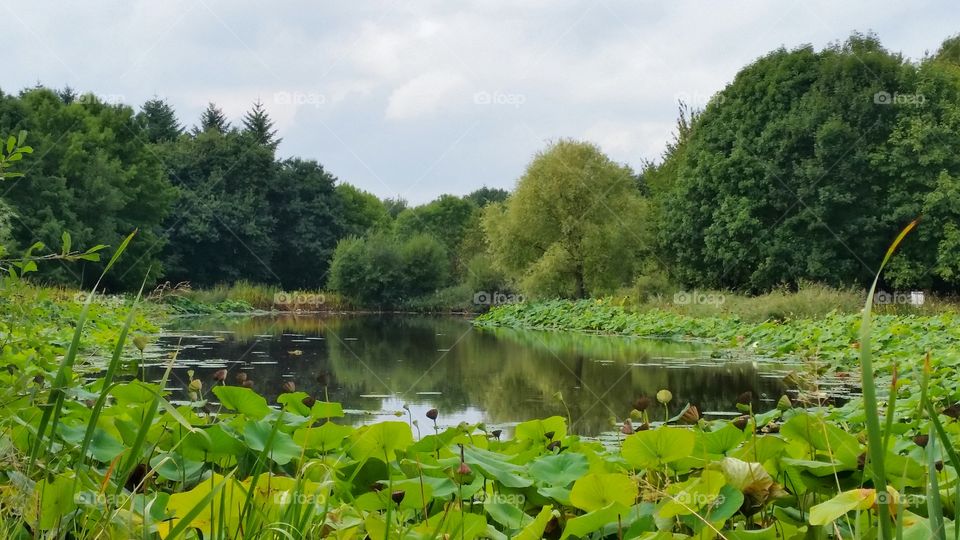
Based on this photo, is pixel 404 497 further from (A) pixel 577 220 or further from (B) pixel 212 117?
(B) pixel 212 117

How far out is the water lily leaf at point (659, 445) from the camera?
1.50 m

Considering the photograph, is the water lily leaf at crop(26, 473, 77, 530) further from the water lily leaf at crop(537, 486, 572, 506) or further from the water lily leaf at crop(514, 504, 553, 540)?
the water lily leaf at crop(537, 486, 572, 506)

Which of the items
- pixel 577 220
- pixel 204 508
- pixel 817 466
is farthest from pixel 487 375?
pixel 577 220

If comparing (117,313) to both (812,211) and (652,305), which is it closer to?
(652,305)

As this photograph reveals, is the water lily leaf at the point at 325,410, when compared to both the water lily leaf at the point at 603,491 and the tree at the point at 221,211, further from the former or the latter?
the tree at the point at 221,211

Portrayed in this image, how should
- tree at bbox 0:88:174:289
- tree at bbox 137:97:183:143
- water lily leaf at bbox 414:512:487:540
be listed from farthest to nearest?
tree at bbox 137:97:183:143 < tree at bbox 0:88:174:289 < water lily leaf at bbox 414:512:487:540

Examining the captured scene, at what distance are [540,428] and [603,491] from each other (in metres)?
0.80

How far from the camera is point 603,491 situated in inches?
53.9

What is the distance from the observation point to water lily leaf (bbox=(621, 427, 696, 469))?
1.50 m

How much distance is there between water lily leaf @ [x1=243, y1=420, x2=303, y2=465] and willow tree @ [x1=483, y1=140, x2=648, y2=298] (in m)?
19.4

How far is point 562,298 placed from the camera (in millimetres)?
22594

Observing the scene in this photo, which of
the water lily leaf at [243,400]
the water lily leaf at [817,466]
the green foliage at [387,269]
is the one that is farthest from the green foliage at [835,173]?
the water lily leaf at [243,400]

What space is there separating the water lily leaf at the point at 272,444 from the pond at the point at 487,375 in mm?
398

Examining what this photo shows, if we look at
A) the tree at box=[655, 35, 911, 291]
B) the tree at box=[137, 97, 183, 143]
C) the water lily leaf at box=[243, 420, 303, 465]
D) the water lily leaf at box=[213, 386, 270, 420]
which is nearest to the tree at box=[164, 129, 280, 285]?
the tree at box=[137, 97, 183, 143]
